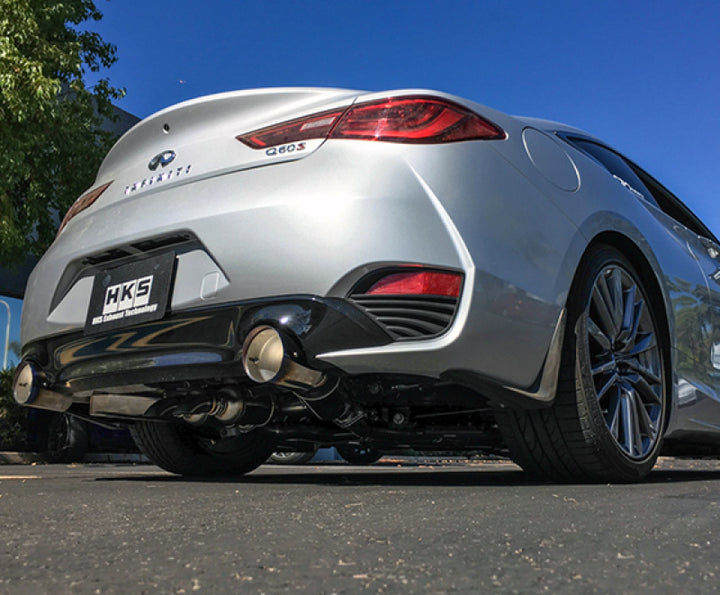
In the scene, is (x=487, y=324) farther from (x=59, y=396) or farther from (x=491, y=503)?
(x=59, y=396)

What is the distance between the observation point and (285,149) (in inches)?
108

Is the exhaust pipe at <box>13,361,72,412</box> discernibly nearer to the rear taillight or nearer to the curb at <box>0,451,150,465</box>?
the rear taillight

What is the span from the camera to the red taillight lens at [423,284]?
2.49 m

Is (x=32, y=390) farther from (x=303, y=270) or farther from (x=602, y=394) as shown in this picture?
(x=602, y=394)

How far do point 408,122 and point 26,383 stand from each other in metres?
1.87

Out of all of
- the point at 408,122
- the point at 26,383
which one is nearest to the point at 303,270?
the point at 408,122

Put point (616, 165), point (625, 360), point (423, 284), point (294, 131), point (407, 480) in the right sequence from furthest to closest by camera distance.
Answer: point (616, 165)
point (407, 480)
point (625, 360)
point (294, 131)
point (423, 284)

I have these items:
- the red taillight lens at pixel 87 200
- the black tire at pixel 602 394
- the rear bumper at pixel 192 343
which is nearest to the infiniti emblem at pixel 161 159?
the red taillight lens at pixel 87 200

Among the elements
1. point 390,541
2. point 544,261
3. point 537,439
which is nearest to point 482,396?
point 537,439

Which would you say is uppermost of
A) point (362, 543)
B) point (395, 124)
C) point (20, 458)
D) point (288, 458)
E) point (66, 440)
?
point (395, 124)

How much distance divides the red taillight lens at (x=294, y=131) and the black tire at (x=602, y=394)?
1.07m

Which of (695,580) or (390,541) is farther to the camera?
(390,541)

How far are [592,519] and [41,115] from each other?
10635 millimetres

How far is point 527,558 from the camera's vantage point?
4.55 ft
